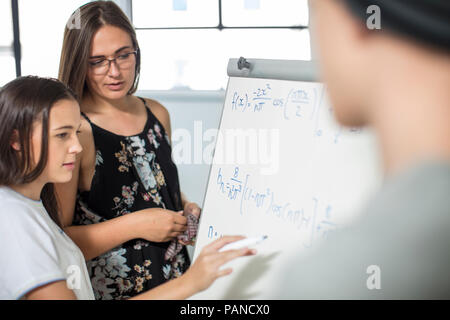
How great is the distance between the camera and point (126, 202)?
1.16 metres

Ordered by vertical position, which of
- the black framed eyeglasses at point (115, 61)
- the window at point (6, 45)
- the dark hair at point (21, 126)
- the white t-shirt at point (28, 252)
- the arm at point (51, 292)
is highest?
the window at point (6, 45)

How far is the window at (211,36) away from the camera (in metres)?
2.59

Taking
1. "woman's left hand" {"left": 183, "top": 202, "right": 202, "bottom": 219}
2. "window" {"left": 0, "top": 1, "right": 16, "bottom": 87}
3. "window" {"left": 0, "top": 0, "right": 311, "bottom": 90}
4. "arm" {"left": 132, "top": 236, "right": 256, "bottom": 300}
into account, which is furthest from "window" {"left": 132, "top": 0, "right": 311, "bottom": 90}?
"arm" {"left": 132, "top": 236, "right": 256, "bottom": 300}

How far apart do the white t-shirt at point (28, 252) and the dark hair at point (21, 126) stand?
1.6 inches

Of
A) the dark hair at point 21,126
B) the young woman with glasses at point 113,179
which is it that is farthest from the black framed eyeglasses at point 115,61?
the dark hair at point 21,126

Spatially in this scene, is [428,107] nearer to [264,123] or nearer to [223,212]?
[264,123]

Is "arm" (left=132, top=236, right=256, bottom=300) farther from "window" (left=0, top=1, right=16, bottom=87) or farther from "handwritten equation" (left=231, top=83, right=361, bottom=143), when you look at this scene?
"window" (left=0, top=1, right=16, bottom=87)

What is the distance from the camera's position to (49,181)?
0.91m

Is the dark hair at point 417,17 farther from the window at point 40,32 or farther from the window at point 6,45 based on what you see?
the window at point 6,45

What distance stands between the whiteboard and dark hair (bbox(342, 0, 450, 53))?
24cm

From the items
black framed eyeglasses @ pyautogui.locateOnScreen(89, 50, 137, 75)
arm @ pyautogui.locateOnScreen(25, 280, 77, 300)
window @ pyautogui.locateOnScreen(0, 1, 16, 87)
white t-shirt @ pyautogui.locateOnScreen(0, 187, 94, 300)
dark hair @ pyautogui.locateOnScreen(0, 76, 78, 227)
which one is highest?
window @ pyautogui.locateOnScreen(0, 1, 16, 87)

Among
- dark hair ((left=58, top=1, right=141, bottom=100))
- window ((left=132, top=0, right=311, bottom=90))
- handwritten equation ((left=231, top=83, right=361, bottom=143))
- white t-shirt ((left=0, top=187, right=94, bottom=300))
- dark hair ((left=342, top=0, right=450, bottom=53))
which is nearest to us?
dark hair ((left=342, top=0, right=450, bottom=53))

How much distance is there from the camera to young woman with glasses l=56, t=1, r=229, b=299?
3.61ft
